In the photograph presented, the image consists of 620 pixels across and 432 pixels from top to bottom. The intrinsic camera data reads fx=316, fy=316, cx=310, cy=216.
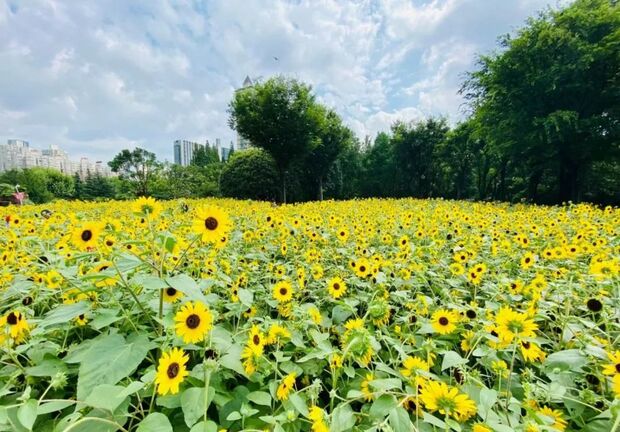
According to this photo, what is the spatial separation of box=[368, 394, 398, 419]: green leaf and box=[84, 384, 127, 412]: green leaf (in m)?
0.66

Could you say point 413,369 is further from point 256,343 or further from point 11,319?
point 11,319

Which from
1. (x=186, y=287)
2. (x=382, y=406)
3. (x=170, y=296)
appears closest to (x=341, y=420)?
(x=382, y=406)

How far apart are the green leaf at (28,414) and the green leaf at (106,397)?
0.32 ft

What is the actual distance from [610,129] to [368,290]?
1417cm

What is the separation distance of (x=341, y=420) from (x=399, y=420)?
157mm

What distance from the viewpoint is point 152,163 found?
3647 centimetres

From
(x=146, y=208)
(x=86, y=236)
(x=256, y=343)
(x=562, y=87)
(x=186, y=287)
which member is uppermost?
(x=562, y=87)

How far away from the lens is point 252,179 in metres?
19.4

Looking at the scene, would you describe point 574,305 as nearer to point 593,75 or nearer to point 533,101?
point 533,101

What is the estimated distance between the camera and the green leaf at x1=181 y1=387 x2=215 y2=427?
2.70ft

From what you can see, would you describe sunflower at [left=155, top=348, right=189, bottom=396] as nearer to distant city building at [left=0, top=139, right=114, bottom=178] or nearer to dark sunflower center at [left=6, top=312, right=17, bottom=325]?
dark sunflower center at [left=6, top=312, right=17, bottom=325]

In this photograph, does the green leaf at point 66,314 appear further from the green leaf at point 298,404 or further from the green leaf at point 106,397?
the green leaf at point 298,404

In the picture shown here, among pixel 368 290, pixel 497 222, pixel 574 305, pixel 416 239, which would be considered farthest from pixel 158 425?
pixel 497 222

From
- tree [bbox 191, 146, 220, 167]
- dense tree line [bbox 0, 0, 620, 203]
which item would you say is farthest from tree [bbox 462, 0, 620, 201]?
tree [bbox 191, 146, 220, 167]
